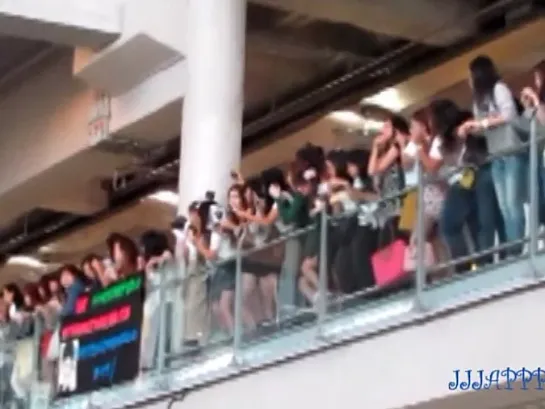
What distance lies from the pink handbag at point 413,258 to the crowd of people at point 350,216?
0.01 metres

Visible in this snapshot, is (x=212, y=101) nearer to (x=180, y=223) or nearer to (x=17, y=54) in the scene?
(x=180, y=223)

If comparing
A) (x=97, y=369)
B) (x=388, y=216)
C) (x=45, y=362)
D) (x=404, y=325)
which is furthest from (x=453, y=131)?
(x=45, y=362)

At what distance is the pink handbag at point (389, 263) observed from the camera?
8.01 meters

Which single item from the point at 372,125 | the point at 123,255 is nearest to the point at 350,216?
the point at 123,255

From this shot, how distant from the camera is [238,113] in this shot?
1276 centimetres

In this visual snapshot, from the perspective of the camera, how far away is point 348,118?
52.4 feet

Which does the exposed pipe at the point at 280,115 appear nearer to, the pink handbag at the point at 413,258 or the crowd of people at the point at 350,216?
the crowd of people at the point at 350,216

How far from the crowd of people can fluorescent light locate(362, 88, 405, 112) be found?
5.03 meters

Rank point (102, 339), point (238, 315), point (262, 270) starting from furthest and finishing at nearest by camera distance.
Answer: point (102, 339) < point (238, 315) < point (262, 270)

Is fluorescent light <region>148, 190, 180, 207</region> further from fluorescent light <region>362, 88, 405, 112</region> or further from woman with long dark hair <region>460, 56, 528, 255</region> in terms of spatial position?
woman with long dark hair <region>460, 56, 528, 255</region>

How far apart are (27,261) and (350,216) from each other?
1393cm

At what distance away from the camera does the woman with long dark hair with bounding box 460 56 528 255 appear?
7383 mm

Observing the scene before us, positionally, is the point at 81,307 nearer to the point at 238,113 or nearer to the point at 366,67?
the point at 238,113

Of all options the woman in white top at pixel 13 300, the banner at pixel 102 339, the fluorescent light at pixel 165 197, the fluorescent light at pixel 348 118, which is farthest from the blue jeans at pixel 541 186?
the fluorescent light at pixel 165 197
